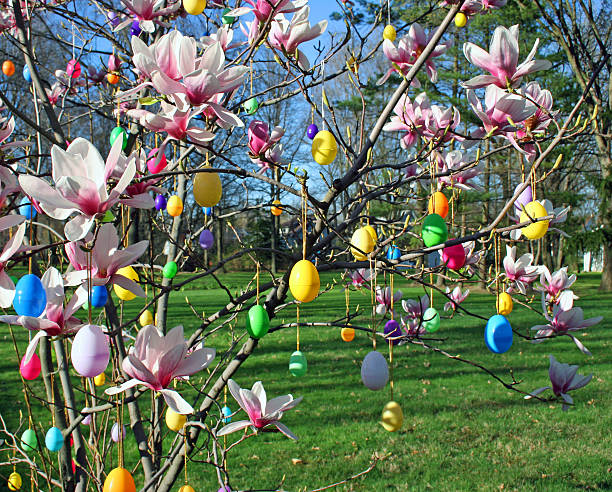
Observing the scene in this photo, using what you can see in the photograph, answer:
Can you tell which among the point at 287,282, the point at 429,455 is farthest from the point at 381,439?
the point at 287,282

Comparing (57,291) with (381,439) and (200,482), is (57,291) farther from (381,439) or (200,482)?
(381,439)

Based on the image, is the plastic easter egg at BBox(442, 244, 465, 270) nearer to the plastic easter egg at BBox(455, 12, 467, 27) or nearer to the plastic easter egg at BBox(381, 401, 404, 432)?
the plastic easter egg at BBox(381, 401, 404, 432)

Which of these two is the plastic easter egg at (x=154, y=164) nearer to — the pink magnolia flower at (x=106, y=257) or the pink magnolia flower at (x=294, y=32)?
the pink magnolia flower at (x=106, y=257)

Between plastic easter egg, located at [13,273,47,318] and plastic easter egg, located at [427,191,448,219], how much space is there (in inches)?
40.2

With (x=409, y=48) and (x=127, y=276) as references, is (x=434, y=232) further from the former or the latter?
(x=127, y=276)

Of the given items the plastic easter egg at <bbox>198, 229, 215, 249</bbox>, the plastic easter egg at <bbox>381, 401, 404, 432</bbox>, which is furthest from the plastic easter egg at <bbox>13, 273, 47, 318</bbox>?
the plastic easter egg at <bbox>198, 229, 215, 249</bbox>

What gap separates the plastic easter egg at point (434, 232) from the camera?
49.8 inches

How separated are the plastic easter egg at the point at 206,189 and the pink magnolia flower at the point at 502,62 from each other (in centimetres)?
62

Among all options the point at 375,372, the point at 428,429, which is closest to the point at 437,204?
the point at 375,372

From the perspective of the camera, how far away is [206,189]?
1.20 metres

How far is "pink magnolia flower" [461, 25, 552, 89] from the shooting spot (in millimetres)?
1134

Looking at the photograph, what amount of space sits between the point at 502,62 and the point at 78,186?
917mm

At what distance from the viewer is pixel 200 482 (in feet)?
10.6

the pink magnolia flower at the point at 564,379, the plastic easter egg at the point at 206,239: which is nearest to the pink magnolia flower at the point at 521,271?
the pink magnolia flower at the point at 564,379
